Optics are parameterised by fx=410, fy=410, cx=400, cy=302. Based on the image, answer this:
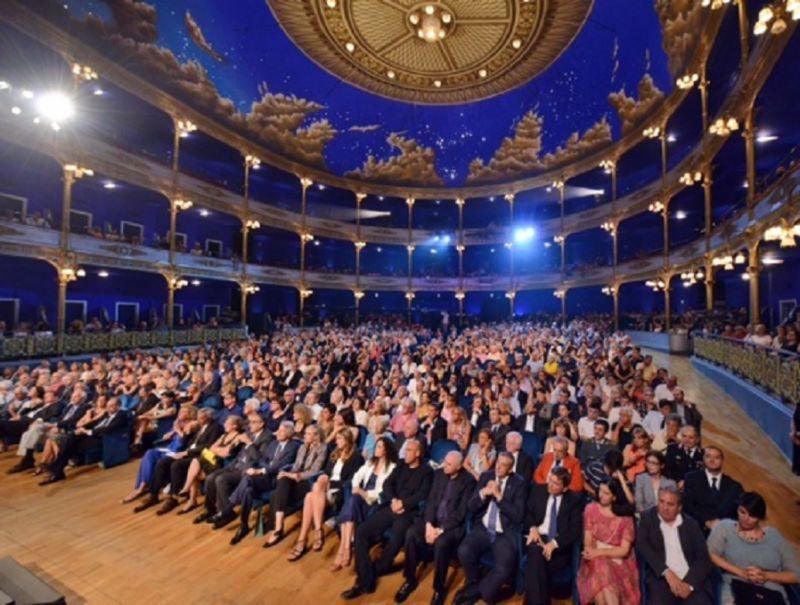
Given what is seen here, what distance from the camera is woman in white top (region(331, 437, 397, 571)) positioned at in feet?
13.7

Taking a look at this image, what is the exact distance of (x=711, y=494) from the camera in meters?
3.68

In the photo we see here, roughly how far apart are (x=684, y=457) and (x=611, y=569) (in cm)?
194

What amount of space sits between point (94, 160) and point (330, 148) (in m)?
13.7

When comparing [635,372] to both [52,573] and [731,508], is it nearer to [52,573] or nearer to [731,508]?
[731,508]

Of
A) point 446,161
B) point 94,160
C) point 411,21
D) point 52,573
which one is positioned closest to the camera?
point 52,573

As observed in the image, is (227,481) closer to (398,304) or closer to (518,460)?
(518,460)

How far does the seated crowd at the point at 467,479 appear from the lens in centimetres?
316

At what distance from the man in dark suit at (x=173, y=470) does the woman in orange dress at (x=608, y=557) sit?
16.0ft

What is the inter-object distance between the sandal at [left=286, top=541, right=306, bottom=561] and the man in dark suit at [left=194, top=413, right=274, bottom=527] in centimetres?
113

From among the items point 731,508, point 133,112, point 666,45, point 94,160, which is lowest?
point 731,508

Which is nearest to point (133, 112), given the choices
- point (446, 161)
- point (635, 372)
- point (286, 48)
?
point (286, 48)

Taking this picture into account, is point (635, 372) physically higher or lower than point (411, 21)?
lower

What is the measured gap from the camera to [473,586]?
3.60 m

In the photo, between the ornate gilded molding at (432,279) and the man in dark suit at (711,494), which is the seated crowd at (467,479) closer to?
the man in dark suit at (711,494)
